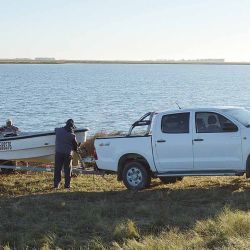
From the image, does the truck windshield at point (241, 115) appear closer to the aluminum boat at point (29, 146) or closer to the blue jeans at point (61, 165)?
the blue jeans at point (61, 165)

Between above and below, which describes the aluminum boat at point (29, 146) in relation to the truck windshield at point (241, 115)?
below

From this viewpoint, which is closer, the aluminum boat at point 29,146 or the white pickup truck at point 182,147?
the white pickup truck at point 182,147

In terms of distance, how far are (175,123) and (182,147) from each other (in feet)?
1.93

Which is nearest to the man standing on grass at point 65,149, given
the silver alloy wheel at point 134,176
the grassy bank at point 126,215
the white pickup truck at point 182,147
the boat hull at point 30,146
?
the grassy bank at point 126,215

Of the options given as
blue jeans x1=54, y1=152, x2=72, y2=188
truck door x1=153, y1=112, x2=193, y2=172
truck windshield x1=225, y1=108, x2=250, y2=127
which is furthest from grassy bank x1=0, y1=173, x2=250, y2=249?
truck windshield x1=225, y1=108, x2=250, y2=127

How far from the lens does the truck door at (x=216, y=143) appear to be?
41.5 feet

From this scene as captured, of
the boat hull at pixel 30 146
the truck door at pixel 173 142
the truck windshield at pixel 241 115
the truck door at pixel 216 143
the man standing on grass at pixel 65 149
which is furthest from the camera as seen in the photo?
the boat hull at pixel 30 146

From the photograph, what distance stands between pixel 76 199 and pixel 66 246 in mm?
4140

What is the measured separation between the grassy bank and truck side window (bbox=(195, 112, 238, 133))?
131 centimetres

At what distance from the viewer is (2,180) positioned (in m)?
15.9

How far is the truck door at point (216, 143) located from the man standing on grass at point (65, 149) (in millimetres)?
3178

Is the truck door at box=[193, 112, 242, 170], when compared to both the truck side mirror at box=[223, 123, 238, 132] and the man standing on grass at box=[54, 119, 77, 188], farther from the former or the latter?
the man standing on grass at box=[54, 119, 77, 188]

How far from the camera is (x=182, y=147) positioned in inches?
516

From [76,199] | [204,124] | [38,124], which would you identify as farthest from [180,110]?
[38,124]
